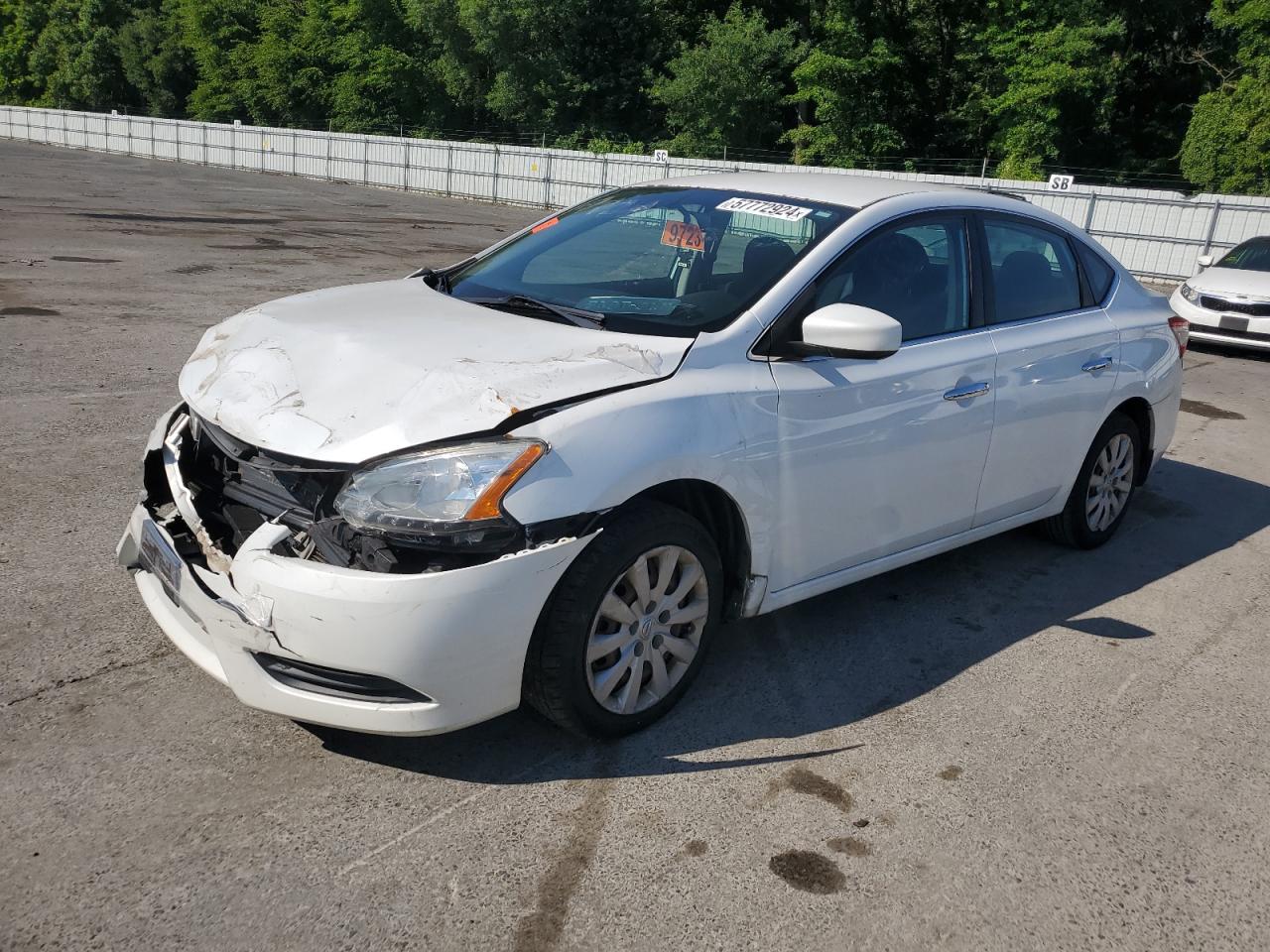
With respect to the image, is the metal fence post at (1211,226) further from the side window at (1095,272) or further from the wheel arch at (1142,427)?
the side window at (1095,272)

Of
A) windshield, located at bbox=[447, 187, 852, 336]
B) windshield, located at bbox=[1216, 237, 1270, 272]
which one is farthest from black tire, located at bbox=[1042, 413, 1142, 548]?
windshield, located at bbox=[1216, 237, 1270, 272]

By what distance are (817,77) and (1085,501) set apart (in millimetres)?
40530

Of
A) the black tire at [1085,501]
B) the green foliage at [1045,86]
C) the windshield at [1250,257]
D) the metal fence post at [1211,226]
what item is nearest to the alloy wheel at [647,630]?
the black tire at [1085,501]

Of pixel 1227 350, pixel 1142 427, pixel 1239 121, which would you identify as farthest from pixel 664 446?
pixel 1239 121

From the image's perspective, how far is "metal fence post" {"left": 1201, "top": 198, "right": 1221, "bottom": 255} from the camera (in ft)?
70.1

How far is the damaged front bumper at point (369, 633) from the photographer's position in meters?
2.86

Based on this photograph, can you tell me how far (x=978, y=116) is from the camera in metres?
42.7

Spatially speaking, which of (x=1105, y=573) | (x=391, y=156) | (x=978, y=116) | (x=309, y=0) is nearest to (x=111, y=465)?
(x=1105, y=573)

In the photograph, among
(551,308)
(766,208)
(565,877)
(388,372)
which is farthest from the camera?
(766,208)

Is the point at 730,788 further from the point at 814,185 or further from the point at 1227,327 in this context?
the point at 1227,327

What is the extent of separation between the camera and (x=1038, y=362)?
465cm

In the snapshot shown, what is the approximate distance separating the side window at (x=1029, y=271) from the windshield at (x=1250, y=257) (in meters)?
9.41

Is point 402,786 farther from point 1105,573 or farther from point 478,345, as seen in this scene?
point 1105,573

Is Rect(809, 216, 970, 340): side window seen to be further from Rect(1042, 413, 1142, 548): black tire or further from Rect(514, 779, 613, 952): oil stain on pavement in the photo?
Rect(514, 779, 613, 952): oil stain on pavement
